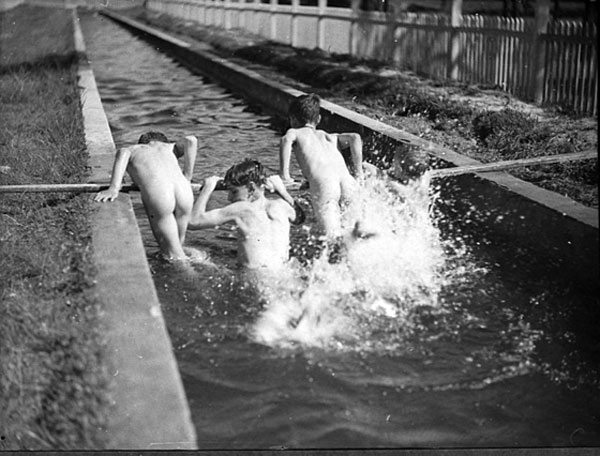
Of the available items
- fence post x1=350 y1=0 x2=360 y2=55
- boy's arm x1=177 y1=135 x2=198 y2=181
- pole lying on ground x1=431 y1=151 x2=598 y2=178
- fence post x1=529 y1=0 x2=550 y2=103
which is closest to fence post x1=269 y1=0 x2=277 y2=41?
fence post x1=350 y1=0 x2=360 y2=55

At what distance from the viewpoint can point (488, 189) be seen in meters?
3.35

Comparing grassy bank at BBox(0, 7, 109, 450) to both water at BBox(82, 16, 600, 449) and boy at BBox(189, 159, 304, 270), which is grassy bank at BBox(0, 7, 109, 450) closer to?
water at BBox(82, 16, 600, 449)

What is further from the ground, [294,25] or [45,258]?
[294,25]

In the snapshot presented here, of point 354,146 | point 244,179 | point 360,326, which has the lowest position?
point 360,326

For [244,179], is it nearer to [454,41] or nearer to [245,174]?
[245,174]

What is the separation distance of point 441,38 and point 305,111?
2.30 ft

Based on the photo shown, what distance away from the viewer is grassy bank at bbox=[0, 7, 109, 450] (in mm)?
2627

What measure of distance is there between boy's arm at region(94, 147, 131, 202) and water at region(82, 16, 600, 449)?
0.17ft

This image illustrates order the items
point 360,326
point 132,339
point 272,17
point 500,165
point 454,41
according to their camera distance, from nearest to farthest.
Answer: point 132,339 → point 360,326 → point 272,17 → point 500,165 → point 454,41

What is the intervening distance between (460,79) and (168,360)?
171 cm

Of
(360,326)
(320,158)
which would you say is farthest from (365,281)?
(320,158)

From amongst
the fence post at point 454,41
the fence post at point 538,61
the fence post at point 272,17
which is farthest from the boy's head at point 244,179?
the fence post at point 538,61

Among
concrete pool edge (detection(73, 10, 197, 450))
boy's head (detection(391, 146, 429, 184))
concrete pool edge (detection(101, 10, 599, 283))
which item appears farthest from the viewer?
boy's head (detection(391, 146, 429, 184))

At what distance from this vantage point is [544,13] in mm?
2975
